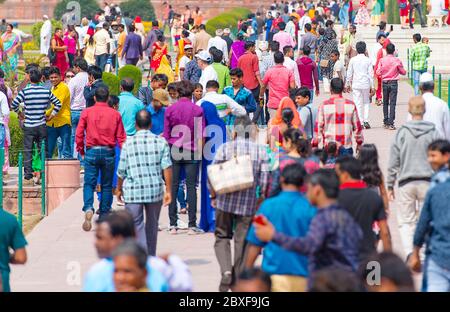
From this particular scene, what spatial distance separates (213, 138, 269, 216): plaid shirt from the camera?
10.9 metres

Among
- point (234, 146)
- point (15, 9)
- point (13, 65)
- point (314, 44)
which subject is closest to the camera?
point (234, 146)

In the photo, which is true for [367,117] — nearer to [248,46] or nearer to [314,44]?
[248,46]

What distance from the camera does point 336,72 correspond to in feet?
73.4

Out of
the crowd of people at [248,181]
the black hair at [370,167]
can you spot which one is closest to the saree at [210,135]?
the crowd of people at [248,181]

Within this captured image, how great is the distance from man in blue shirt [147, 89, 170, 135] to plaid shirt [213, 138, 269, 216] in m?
3.15

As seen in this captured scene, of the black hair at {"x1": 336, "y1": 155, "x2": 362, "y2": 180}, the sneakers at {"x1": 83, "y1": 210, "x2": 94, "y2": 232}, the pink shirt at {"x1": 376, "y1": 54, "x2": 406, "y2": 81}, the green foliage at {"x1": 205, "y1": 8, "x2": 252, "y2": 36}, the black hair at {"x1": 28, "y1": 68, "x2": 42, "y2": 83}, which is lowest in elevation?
the sneakers at {"x1": 83, "y1": 210, "x2": 94, "y2": 232}

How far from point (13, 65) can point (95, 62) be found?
12.0 feet

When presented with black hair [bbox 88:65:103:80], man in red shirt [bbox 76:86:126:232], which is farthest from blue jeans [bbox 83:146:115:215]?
black hair [bbox 88:65:103:80]

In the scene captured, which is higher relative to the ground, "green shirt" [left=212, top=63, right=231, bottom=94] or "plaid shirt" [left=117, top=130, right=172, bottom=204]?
"green shirt" [left=212, top=63, right=231, bottom=94]

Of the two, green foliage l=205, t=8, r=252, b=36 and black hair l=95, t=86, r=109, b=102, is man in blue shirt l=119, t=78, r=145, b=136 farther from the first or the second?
green foliage l=205, t=8, r=252, b=36

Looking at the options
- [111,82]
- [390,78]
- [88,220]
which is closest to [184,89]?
[88,220]

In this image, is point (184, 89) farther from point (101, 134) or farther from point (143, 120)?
point (143, 120)

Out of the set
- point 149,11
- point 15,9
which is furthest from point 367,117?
point 15,9

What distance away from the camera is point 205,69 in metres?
18.7
